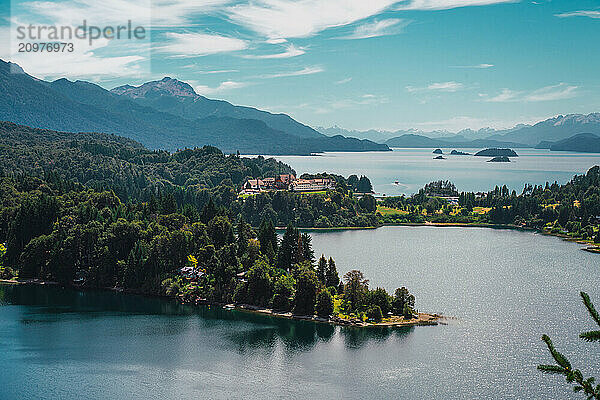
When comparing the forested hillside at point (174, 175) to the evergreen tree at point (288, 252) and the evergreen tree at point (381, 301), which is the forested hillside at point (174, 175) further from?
the evergreen tree at point (381, 301)

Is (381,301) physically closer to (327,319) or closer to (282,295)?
(327,319)

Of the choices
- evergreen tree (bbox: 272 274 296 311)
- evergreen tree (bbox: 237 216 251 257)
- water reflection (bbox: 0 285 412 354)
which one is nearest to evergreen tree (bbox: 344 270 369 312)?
water reflection (bbox: 0 285 412 354)

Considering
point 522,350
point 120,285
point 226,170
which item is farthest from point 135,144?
point 522,350

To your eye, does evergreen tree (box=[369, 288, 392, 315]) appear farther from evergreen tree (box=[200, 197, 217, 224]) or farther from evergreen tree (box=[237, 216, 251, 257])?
evergreen tree (box=[200, 197, 217, 224])

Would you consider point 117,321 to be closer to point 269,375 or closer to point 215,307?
point 215,307

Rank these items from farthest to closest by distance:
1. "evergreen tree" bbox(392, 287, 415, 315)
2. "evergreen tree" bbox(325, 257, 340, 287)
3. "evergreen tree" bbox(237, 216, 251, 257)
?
1. "evergreen tree" bbox(237, 216, 251, 257)
2. "evergreen tree" bbox(325, 257, 340, 287)
3. "evergreen tree" bbox(392, 287, 415, 315)

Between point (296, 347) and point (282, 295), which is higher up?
point (282, 295)

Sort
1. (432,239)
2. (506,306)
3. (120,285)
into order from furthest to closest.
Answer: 1. (432,239)
2. (120,285)
3. (506,306)

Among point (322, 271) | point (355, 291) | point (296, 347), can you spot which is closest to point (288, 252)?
point (322, 271)

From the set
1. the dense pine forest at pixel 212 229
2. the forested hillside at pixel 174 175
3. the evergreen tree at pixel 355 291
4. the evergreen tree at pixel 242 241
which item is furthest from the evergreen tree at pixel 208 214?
the evergreen tree at pixel 355 291
